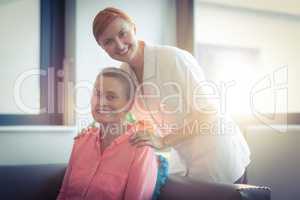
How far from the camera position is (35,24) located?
2145mm

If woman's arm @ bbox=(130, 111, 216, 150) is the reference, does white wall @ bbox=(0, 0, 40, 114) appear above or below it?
above

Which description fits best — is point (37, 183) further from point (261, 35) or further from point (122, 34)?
point (261, 35)

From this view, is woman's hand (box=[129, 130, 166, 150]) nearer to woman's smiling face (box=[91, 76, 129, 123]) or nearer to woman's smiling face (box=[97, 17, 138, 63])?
woman's smiling face (box=[91, 76, 129, 123])

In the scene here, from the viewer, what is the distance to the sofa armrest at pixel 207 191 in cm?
117

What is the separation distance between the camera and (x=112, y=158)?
148 cm

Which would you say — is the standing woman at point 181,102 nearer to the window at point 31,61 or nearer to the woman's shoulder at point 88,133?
the woman's shoulder at point 88,133

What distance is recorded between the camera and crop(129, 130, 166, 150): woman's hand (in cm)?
145

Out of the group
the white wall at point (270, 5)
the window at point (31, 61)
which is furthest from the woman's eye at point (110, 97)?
the white wall at point (270, 5)

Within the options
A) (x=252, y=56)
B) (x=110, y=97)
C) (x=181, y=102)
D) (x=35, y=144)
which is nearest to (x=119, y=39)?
(x=110, y=97)

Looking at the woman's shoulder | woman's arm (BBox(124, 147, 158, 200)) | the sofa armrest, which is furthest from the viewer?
the woman's shoulder

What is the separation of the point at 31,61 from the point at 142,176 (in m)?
1.06

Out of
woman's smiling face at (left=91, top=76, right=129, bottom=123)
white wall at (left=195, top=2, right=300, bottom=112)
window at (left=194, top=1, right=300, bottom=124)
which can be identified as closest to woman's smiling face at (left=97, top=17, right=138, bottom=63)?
woman's smiling face at (left=91, top=76, right=129, bottom=123)

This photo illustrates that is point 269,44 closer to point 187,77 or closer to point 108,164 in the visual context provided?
point 187,77

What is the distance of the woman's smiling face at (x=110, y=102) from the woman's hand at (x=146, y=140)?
0.09m
